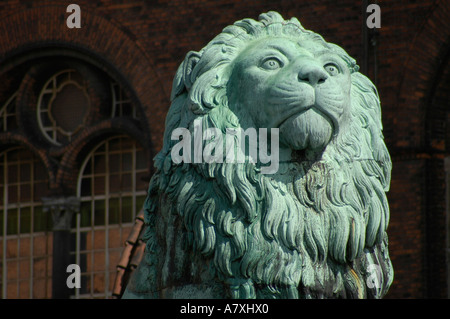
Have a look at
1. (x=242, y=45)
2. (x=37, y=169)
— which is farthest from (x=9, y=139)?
(x=242, y=45)

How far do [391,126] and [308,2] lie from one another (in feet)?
6.18

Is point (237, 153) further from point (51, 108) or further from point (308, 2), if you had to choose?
point (51, 108)

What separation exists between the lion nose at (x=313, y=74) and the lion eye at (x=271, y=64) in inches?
5.2

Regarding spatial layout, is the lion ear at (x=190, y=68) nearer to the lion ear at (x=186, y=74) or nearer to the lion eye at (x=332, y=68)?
the lion ear at (x=186, y=74)

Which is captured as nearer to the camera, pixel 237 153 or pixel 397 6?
pixel 237 153

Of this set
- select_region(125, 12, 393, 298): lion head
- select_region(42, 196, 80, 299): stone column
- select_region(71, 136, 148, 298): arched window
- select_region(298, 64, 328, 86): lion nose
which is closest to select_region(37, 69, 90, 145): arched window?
select_region(71, 136, 148, 298): arched window

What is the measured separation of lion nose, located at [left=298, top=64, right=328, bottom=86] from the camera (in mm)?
5160

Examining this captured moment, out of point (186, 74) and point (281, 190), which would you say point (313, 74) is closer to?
point (281, 190)

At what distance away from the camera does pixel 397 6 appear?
15.6 meters

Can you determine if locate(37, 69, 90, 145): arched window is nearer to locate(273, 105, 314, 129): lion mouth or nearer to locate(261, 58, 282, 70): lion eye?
locate(261, 58, 282, 70): lion eye

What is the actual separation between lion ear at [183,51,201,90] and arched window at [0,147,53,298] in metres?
12.4

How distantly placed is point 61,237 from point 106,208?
0.71m
